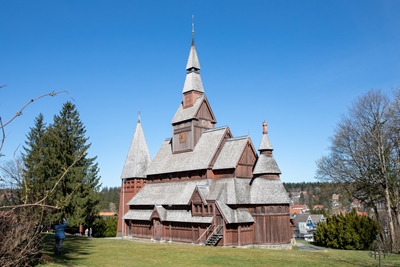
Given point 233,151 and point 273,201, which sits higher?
point 233,151

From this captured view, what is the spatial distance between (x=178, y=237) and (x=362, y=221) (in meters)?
18.6

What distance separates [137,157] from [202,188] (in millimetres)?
16401

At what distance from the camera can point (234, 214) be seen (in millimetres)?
33531

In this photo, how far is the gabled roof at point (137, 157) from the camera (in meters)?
48.7

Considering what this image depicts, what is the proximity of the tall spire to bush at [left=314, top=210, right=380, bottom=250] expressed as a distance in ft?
71.0

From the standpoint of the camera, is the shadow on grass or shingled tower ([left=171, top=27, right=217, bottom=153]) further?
shingled tower ([left=171, top=27, right=217, bottom=153])

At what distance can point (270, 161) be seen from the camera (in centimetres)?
3662

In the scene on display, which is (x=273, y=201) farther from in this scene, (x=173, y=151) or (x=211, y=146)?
(x=173, y=151)

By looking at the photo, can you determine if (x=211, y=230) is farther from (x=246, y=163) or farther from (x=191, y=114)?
(x=191, y=114)

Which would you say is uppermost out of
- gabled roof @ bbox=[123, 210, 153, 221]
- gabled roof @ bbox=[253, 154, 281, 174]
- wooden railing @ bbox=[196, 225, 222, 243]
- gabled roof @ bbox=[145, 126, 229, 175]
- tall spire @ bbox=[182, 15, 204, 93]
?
tall spire @ bbox=[182, 15, 204, 93]

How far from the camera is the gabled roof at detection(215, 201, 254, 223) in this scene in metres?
32.8

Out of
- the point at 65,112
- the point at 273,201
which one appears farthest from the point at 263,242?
the point at 65,112

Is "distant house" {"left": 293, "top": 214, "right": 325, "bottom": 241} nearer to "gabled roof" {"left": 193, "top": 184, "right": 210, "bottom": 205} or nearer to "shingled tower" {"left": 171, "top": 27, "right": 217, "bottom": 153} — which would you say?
"shingled tower" {"left": 171, "top": 27, "right": 217, "bottom": 153}

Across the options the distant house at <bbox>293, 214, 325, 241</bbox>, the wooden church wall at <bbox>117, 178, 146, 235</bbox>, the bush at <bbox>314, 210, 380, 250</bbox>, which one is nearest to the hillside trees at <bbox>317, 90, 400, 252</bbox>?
the bush at <bbox>314, 210, 380, 250</bbox>
